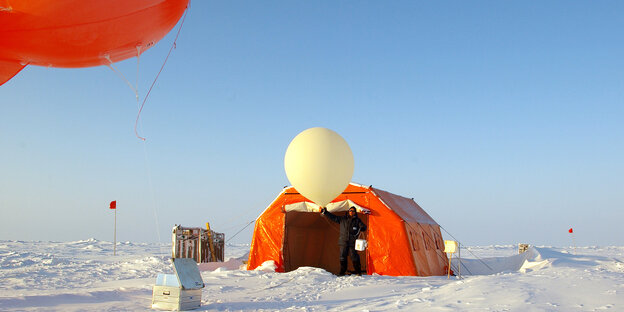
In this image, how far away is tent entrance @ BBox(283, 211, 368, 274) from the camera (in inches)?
527

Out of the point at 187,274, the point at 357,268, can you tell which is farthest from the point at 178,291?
the point at 357,268

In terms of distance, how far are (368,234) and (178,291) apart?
654 centimetres

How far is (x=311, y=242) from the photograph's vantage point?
14797mm

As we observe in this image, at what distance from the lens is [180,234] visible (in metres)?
12.7

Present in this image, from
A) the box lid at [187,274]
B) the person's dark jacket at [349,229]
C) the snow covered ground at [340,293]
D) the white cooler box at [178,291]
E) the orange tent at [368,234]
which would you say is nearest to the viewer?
the snow covered ground at [340,293]

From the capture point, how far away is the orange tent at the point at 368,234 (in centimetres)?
1139

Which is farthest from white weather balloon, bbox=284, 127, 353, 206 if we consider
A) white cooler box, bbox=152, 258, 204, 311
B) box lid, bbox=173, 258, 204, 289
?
white cooler box, bbox=152, 258, 204, 311

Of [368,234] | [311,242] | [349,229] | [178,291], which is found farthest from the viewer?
[311,242]

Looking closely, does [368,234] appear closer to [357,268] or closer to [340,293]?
[357,268]

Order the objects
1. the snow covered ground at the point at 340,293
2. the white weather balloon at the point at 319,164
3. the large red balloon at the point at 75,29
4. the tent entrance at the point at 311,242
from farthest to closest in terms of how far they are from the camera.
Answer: the tent entrance at the point at 311,242 → the white weather balloon at the point at 319,164 → the large red balloon at the point at 75,29 → the snow covered ground at the point at 340,293

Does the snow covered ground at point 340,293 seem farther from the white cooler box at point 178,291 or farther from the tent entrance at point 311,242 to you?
the tent entrance at point 311,242

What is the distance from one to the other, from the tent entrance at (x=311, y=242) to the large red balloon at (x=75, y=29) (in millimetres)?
7238

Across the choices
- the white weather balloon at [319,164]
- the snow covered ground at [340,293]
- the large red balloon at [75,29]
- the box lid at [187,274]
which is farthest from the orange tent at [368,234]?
the large red balloon at [75,29]

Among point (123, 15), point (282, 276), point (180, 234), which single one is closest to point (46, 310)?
point (123, 15)
